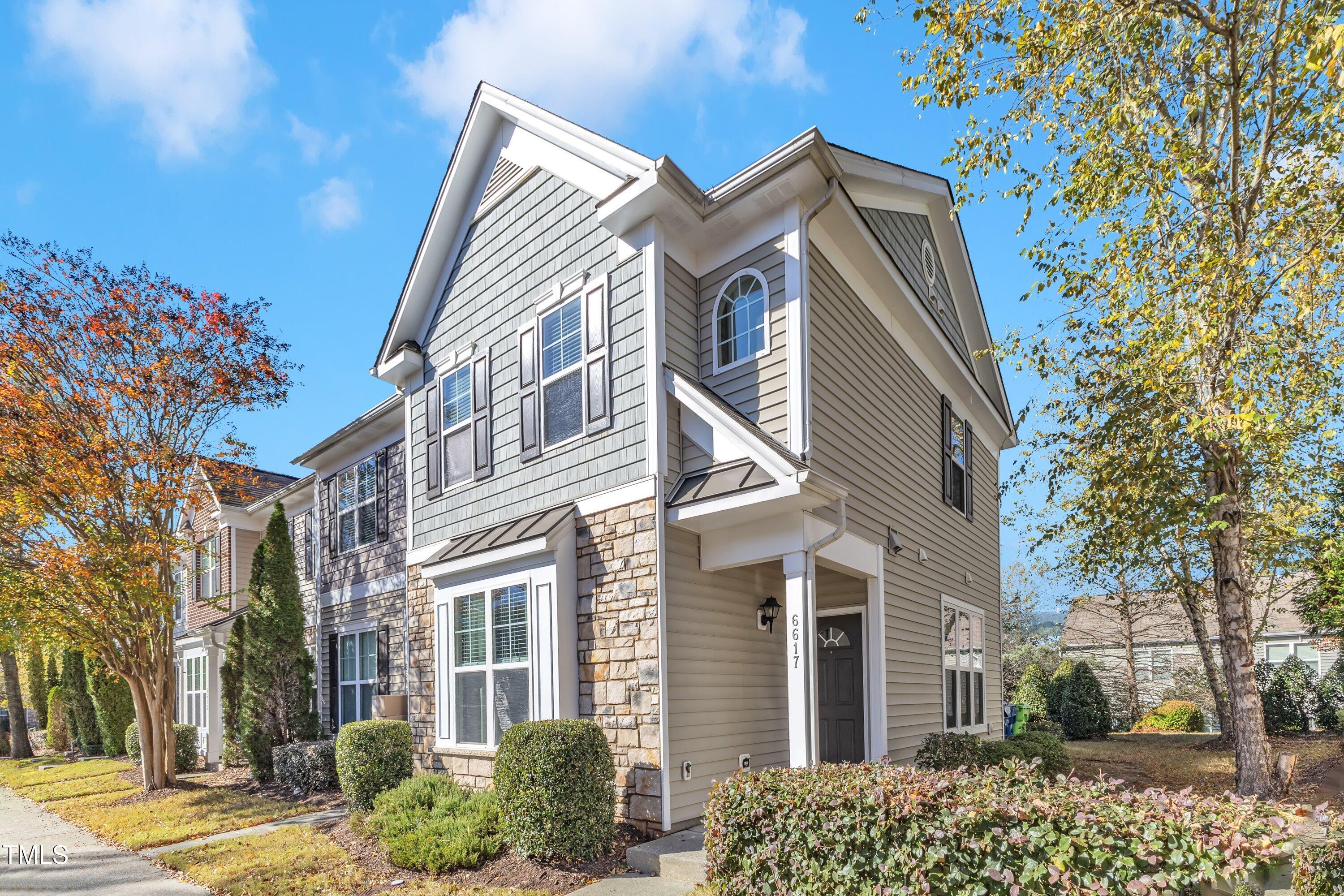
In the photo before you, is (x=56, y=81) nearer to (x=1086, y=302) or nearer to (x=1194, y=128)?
(x=1086, y=302)

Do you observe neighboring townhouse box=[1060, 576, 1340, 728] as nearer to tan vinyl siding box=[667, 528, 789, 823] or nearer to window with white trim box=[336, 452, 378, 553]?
tan vinyl siding box=[667, 528, 789, 823]

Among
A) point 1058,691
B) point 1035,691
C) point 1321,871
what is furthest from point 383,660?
point 1058,691

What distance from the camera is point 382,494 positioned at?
14.4 metres

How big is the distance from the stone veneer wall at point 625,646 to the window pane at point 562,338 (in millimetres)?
1868

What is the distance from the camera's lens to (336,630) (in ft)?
50.4

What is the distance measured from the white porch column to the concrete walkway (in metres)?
5.44

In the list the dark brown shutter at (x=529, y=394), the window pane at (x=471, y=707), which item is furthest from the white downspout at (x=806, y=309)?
the window pane at (x=471, y=707)

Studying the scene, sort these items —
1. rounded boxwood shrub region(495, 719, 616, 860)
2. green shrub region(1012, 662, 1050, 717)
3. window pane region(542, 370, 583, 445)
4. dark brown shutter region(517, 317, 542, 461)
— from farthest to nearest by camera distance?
1. green shrub region(1012, 662, 1050, 717)
2. dark brown shutter region(517, 317, 542, 461)
3. window pane region(542, 370, 583, 445)
4. rounded boxwood shrub region(495, 719, 616, 860)

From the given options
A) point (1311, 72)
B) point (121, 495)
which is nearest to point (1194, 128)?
point (1311, 72)

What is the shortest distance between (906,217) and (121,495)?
13.0 metres

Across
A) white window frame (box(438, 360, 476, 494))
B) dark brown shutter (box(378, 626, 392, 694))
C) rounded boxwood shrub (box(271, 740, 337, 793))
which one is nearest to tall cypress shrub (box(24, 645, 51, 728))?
rounded boxwood shrub (box(271, 740, 337, 793))

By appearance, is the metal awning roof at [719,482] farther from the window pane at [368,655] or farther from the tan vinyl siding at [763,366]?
the window pane at [368,655]

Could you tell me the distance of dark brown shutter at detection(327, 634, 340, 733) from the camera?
1531cm

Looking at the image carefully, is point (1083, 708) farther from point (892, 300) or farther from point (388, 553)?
point (388, 553)
